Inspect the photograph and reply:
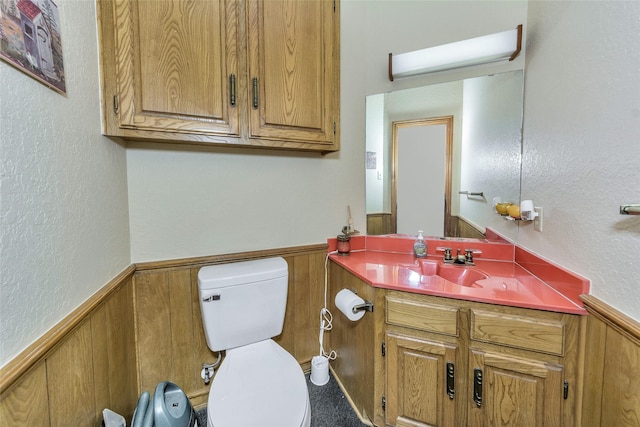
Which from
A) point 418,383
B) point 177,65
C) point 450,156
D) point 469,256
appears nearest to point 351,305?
point 418,383

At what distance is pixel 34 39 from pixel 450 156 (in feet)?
5.95

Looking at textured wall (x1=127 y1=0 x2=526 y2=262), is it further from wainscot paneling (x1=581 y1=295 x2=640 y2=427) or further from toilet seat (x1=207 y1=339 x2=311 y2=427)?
wainscot paneling (x1=581 y1=295 x2=640 y2=427)

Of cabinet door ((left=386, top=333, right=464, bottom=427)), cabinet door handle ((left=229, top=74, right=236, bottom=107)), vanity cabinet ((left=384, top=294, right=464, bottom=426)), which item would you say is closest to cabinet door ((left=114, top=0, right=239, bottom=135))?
cabinet door handle ((left=229, top=74, right=236, bottom=107))

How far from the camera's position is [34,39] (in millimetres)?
644

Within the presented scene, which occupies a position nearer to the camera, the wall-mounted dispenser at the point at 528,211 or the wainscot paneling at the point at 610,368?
the wainscot paneling at the point at 610,368

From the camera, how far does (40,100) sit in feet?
2.23

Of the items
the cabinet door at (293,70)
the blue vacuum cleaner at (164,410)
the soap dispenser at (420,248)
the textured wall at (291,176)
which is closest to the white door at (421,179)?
the soap dispenser at (420,248)

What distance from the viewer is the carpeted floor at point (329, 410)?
1378mm

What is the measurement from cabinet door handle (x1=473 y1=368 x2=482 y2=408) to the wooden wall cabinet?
4.11 feet

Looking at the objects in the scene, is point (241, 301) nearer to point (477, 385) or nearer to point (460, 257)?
point (477, 385)

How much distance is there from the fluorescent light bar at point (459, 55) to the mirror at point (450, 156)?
100 millimetres

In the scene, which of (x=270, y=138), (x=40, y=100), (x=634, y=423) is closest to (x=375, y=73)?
(x=270, y=138)

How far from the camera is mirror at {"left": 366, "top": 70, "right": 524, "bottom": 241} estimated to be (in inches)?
59.1

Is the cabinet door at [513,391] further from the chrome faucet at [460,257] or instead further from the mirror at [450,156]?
the mirror at [450,156]
